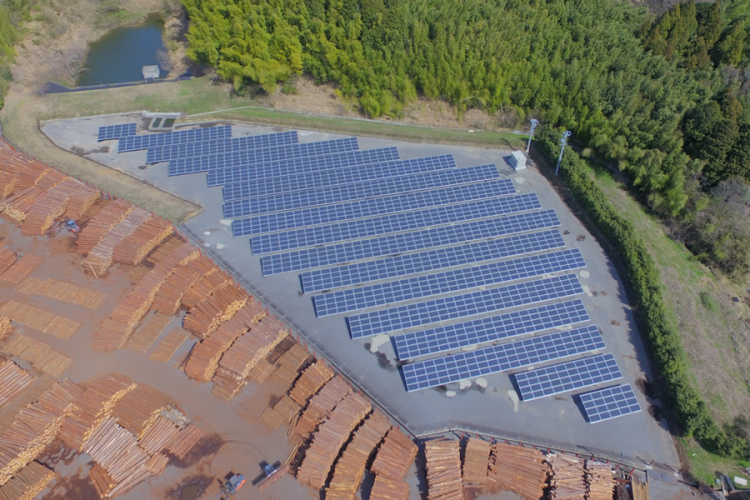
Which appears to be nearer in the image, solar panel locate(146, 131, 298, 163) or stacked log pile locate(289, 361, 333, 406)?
stacked log pile locate(289, 361, 333, 406)

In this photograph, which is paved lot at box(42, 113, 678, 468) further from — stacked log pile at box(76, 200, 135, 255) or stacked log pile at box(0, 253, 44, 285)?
stacked log pile at box(0, 253, 44, 285)

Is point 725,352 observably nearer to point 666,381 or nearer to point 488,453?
point 666,381

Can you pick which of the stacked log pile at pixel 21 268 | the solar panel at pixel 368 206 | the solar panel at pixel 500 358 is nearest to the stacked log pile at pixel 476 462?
the solar panel at pixel 500 358

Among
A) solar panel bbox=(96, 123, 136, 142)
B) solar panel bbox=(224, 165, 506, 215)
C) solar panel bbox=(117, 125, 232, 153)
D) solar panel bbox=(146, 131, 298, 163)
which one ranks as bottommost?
solar panel bbox=(224, 165, 506, 215)

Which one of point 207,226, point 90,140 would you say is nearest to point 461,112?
point 207,226

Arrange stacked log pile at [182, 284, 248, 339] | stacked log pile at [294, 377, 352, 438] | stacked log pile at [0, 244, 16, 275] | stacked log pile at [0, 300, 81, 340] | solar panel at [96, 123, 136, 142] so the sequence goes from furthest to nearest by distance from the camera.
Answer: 1. solar panel at [96, 123, 136, 142]
2. stacked log pile at [0, 244, 16, 275]
3. stacked log pile at [0, 300, 81, 340]
4. stacked log pile at [182, 284, 248, 339]
5. stacked log pile at [294, 377, 352, 438]

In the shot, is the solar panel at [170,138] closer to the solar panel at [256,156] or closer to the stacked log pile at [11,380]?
the solar panel at [256,156]

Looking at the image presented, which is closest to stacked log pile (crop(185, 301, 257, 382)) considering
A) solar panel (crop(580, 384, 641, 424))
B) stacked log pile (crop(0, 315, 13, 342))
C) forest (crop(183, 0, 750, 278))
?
stacked log pile (crop(0, 315, 13, 342))

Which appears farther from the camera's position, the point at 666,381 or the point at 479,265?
the point at 479,265
